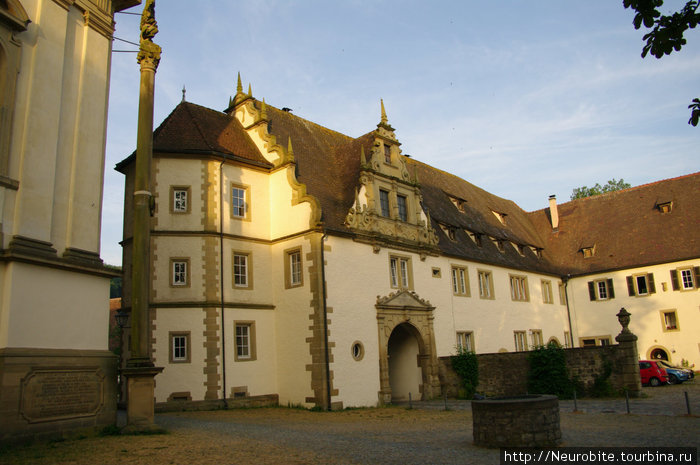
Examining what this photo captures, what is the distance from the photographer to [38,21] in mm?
12945

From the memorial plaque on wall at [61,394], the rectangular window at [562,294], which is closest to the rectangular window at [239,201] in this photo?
the memorial plaque on wall at [61,394]

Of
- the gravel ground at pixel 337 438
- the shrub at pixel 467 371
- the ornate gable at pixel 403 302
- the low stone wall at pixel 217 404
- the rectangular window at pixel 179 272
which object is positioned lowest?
the gravel ground at pixel 337 438

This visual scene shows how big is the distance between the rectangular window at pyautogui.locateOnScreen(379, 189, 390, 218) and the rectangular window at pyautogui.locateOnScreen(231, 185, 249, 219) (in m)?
5.87

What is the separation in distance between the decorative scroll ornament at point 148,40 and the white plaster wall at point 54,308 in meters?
5.64

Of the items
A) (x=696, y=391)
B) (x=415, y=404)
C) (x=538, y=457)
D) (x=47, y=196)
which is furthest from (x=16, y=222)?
(x=696, y=391)

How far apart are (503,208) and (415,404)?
75.4ft

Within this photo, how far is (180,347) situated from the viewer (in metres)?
21.1

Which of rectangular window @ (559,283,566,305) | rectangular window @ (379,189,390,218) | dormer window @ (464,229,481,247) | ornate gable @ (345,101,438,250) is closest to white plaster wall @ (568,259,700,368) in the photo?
rectangular window @ (559,283,566,305)

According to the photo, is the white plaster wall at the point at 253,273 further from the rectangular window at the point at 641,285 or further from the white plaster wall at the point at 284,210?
the rectangular window at the point at 641,285

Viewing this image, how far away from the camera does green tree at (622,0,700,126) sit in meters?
7.46

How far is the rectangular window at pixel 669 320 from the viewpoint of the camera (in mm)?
35438

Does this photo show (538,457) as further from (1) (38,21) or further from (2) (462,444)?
(1) (38,21)

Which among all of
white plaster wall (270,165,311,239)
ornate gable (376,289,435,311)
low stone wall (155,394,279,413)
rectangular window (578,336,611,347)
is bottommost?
low stone wall (155,394,279,413)

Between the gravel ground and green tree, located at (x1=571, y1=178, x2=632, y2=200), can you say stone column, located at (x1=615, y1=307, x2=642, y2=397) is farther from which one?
green tree, located at (x1=571, y1=178, x2=632, y2=200)
